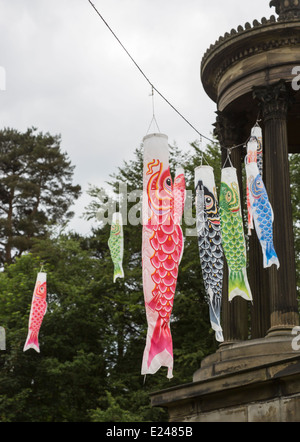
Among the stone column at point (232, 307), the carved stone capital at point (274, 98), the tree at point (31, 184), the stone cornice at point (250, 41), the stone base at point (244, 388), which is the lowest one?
the stone base at point (244, 388)

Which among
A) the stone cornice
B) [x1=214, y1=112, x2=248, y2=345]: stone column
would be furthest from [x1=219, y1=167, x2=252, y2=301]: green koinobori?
the stone cornice

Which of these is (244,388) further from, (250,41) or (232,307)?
(250,41)

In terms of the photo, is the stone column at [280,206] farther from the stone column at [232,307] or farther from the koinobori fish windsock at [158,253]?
the koinobori fish windsock at [158,253]

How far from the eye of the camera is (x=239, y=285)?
44.1 feet

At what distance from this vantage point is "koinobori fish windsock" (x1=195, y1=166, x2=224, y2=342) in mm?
13570

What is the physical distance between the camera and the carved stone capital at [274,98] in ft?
49.4

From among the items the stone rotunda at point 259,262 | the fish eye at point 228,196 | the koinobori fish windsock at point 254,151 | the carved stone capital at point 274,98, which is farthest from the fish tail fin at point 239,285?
the carved stone capital at point 274,98

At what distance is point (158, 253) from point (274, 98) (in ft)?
18.2

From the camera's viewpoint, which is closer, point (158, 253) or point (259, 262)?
point (158, 253)

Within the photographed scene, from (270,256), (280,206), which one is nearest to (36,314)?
(280,206)

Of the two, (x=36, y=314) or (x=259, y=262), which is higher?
(x=259, y=262)

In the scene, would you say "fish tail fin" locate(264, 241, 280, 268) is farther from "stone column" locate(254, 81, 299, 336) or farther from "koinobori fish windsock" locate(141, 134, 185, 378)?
"koinobori fish windsock" locate(141, 134, 185, 378)

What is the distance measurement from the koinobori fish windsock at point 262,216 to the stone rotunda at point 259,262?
29.3 inches
